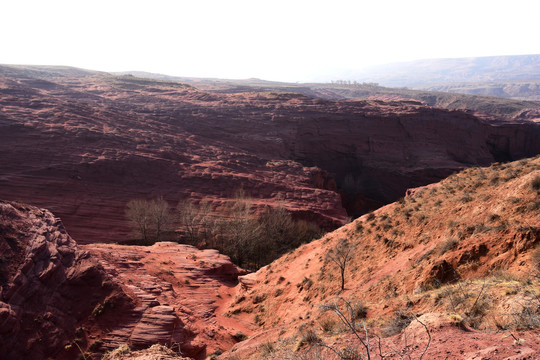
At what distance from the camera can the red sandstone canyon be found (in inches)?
237

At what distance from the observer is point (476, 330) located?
4898 mm

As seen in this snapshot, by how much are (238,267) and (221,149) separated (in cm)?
2540

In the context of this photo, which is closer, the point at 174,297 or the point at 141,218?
the point at 174,297

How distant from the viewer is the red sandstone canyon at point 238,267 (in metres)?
6.03

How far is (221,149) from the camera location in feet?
146

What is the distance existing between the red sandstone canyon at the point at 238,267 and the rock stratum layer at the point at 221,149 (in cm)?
25

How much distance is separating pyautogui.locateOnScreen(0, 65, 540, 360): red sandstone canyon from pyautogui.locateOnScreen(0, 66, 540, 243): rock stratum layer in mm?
248

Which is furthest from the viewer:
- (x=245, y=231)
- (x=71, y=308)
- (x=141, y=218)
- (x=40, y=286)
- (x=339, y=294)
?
(x=141, y=218)

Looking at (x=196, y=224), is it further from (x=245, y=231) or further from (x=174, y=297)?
(x=174, y=297)

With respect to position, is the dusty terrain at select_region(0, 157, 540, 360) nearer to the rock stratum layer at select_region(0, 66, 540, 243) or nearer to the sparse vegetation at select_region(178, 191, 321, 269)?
the sparse vegetation at select_region(178, 191, 321, 269)

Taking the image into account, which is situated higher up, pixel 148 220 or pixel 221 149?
pixel 221 149

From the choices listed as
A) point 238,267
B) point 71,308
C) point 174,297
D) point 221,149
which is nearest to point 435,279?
point 71,308

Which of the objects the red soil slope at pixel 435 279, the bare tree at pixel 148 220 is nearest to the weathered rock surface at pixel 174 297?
the red soil slope at pixel 435 279

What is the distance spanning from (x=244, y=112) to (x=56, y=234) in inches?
1876
